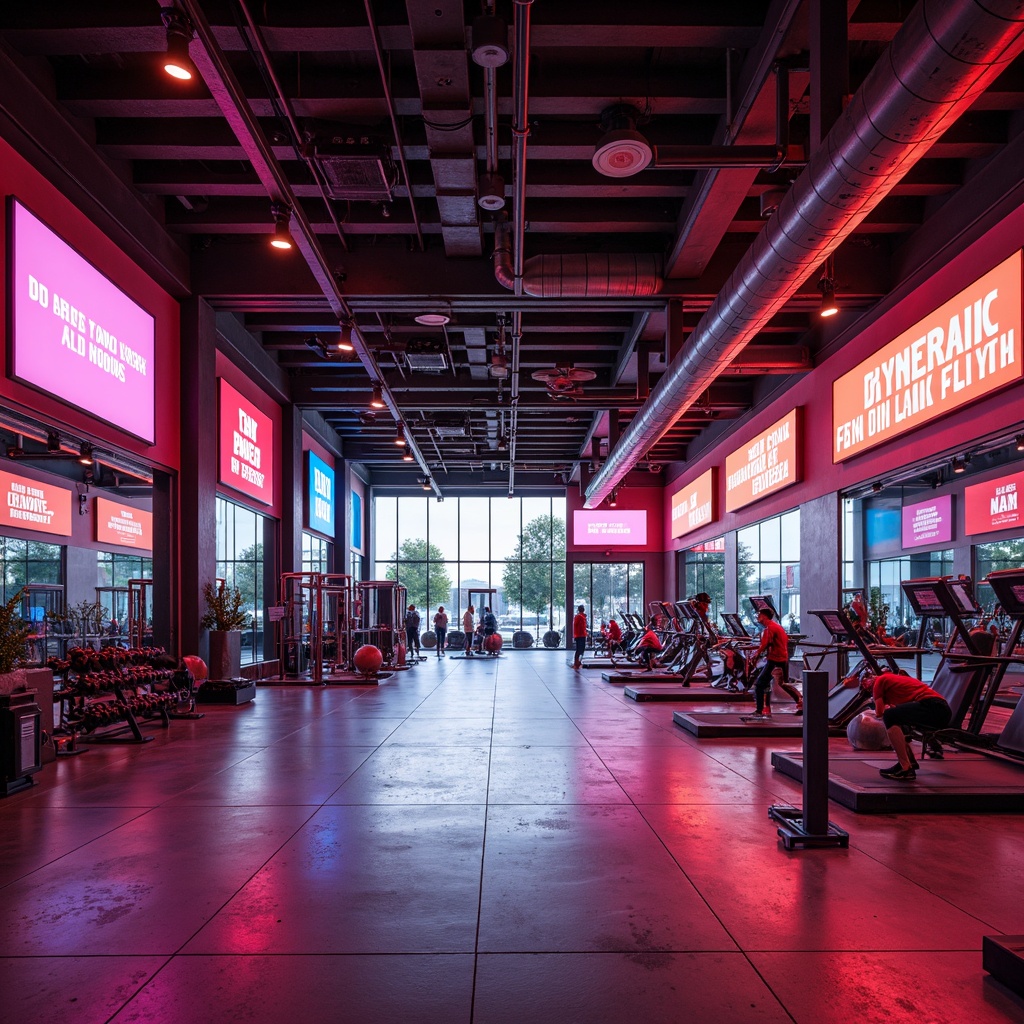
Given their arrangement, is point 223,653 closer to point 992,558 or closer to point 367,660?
point 367,660

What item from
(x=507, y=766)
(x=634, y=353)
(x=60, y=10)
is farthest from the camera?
(x=634, y=353)

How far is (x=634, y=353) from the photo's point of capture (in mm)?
13047

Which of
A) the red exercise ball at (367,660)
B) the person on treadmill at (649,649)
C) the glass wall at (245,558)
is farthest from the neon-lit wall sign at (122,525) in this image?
the person on treadmill at (649,649)

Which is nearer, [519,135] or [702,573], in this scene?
[519,135]

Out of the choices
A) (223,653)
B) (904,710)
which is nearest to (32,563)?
(223,653)

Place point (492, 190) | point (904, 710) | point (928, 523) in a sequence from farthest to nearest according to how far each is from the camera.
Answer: point (928, 523), point (492, 190), point (904, 710)

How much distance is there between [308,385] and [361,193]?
8.21 meters

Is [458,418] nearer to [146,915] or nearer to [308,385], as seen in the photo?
[308,385]

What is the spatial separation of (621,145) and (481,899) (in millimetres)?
5973

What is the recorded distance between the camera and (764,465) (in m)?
15.4

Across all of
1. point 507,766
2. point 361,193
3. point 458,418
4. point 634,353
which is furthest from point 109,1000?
point 458,418

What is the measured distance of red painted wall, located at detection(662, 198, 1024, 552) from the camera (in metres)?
8.02

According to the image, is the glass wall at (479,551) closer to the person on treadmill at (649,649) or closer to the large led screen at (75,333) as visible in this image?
the person on treadmill at (649,649)

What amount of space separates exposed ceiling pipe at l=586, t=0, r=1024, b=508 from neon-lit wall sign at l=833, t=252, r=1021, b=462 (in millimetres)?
2171
